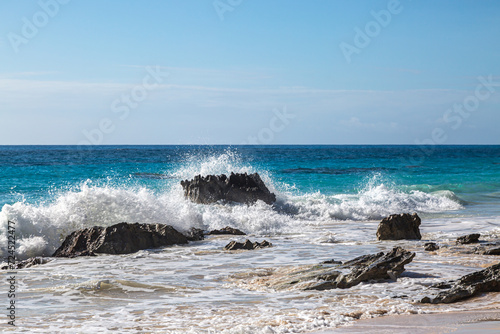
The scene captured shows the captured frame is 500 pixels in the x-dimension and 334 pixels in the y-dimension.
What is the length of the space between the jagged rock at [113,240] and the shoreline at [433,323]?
5.60 meters

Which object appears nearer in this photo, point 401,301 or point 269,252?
point 401,301

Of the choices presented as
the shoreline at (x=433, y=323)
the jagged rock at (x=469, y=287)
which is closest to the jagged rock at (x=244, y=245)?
the jagged rock at (x=469, y=287)

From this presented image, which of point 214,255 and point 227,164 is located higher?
point 227,164

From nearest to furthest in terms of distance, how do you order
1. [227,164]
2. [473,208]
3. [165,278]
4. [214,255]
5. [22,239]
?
[165,278]
[214,255]
[22,239]
[473,208]
[227,164]

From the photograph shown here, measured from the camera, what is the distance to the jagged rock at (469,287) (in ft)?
18.3

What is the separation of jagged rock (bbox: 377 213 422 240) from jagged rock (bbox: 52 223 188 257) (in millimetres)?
4241

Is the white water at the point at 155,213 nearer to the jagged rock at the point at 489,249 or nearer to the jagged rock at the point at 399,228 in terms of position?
the jagged rock at the point at 399,228

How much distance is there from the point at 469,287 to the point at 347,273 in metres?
1.45

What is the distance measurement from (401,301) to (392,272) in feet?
3.22

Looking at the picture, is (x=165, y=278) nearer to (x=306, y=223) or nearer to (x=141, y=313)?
(x=141, y=313)

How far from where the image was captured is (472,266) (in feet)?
24.4

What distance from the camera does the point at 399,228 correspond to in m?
10.3

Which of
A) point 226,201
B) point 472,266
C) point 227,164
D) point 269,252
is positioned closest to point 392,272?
point 472,266

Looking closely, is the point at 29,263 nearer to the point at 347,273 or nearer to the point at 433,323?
the point at 347,273
